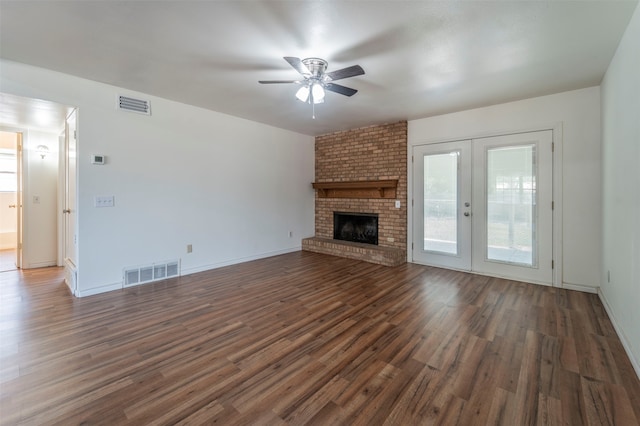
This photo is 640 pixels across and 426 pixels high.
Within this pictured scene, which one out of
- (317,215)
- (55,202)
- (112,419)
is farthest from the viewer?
(317,215)

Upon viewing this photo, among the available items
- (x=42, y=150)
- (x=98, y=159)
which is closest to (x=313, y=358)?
(x=98, y=159)

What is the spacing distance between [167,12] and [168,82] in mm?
1486

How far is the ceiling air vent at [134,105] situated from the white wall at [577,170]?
519 centimetres

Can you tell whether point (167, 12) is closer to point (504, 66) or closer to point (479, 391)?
point (504, 66)

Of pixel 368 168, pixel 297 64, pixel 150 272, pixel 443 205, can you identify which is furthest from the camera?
pixel 368 168

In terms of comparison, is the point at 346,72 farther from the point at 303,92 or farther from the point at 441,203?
the point at 441,203

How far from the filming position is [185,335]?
247 cm

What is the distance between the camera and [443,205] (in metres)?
4.70

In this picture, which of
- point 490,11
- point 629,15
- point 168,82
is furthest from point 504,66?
point 168,82

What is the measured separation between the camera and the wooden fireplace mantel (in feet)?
17.2

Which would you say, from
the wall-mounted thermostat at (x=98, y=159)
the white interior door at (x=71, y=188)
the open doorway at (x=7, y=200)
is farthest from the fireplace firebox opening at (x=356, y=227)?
the open doorway at (x=7, y=200)

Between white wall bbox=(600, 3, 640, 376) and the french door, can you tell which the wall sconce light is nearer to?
the french door

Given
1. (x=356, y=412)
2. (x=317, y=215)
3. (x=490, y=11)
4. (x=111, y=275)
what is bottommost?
(x=356, y=412)

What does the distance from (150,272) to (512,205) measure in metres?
5.27
